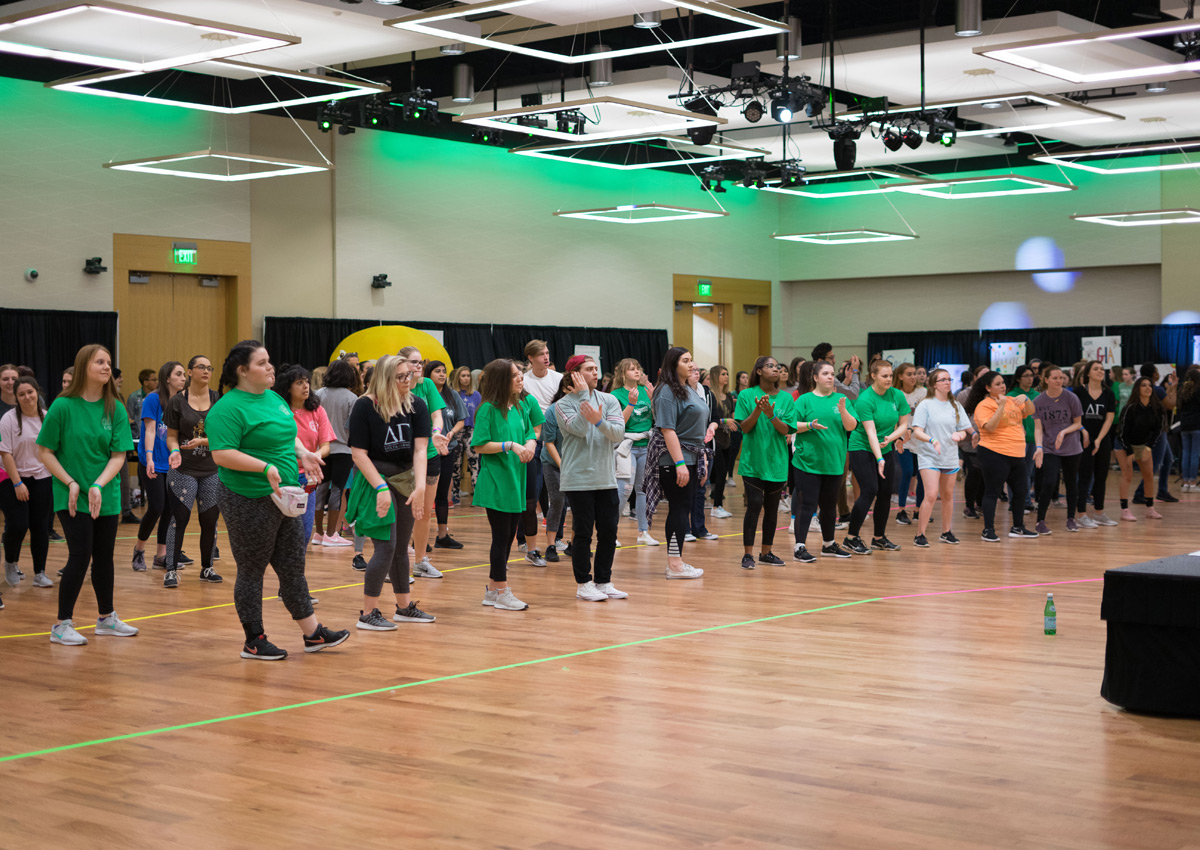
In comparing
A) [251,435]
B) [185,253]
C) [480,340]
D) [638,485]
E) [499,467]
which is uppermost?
[185,253]

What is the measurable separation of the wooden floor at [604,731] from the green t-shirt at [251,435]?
2.94 feet

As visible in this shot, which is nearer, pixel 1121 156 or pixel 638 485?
pixel 638 485

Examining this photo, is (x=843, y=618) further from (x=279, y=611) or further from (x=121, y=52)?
(x=121, y=52)

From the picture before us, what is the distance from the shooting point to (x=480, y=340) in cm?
1973

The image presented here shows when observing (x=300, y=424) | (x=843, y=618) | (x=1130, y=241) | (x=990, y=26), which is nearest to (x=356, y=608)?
(x=300, y=424)

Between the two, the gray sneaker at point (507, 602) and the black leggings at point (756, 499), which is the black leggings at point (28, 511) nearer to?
the gray sneaker at point (507, 602)

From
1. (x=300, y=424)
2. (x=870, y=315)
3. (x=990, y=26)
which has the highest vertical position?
(x=990, y=26)

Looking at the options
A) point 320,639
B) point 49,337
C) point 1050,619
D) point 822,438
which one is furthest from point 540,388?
point 49,337

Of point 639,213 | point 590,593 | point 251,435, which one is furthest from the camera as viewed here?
point 639,213

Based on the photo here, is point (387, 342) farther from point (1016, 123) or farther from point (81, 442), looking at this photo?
point (81, 442)

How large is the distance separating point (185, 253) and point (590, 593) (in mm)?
10334

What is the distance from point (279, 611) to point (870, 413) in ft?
15.9

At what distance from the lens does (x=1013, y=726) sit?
5.02 metres

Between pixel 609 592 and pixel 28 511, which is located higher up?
pixel 28 511
